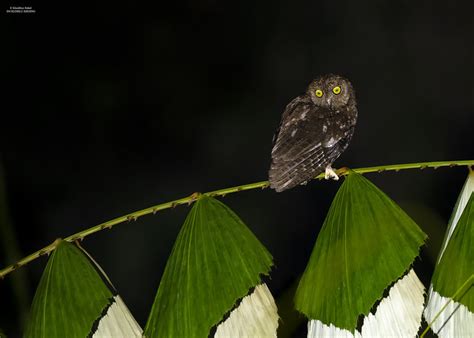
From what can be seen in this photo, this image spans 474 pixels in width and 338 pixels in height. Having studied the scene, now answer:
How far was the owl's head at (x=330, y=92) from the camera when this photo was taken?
632 millimetres

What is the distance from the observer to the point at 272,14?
2.83 ft

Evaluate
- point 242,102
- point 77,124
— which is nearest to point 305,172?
point 242,102

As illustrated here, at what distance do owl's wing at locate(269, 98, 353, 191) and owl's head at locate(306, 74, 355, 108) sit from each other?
12 millimetres

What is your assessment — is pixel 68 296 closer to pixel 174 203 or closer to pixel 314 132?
pixel 174 203

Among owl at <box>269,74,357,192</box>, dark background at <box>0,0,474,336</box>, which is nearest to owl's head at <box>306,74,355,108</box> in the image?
owl at <box>269,74,357,192</box>

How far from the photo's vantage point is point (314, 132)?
1.90 feet

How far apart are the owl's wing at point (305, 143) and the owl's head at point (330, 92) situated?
0.04ft

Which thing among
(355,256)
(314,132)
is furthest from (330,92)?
(355,256)

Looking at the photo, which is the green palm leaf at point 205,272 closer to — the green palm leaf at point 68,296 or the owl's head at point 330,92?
the green palm leaf at point 68,296

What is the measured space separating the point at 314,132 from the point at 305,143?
0.08 ft

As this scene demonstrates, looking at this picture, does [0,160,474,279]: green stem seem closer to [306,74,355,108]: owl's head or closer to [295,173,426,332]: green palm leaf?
[295,173,426,332]: green palm leaf

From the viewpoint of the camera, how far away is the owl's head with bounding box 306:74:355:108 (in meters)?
0.63

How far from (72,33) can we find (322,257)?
63 centimetres

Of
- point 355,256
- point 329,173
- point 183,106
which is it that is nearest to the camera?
point 355,256
